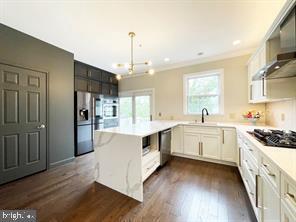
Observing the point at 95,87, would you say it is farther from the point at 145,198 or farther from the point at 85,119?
the point at 145,198

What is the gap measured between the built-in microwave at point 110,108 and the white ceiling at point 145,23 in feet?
5.91

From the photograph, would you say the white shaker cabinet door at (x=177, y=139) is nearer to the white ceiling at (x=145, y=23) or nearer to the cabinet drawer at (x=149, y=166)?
the cabinet drawer at (x=149, y=166)

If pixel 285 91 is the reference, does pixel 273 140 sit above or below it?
below

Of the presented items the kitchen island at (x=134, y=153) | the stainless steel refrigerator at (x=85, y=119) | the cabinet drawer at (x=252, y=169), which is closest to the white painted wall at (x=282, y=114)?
the kitchen island at (x=134, y=153)

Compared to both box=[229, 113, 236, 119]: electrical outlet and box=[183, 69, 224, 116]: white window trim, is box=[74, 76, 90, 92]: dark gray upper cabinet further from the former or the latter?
box=[229, 113, 236, 119]: electrical outlet

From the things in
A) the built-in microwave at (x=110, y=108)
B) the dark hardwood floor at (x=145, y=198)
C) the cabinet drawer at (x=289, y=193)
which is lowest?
A: the dark hardwood floor at (x=145, y=198)

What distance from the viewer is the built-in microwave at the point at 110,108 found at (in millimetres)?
4633

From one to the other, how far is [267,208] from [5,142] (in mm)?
3687

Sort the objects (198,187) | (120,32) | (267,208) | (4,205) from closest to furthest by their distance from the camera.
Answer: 1. (267,208)
2. (4,205)
3. (198,187)
4. (120,32)

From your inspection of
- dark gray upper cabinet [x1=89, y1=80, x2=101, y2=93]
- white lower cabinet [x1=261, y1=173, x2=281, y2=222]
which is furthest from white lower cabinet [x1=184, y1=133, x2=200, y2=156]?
dark gray upper cabinet [x1=89, y1=80, x2=101, y2=93]

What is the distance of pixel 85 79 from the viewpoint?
4219 mm

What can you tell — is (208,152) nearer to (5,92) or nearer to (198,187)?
(198,187)

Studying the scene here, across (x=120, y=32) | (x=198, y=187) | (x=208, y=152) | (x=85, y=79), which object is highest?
(x=120, y=32)

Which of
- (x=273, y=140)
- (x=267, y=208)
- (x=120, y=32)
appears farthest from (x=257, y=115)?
(x=120, y=32)
